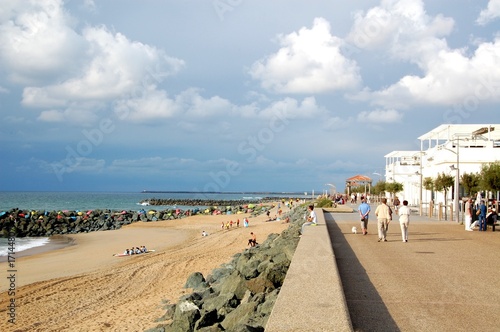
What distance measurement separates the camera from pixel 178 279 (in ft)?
48.5

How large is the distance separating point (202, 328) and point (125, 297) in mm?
6555

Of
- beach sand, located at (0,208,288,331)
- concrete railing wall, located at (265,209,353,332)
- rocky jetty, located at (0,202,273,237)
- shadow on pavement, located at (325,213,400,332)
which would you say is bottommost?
rocky jetty, located at (0,202,273,237)

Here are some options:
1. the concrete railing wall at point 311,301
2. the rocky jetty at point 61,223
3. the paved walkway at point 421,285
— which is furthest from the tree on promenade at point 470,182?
the rocky jetty at point 61,223

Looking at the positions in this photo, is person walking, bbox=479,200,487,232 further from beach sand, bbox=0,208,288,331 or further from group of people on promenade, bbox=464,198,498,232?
beach sand, bbox=0,208,288,331

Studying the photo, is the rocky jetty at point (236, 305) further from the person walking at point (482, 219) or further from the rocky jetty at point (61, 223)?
the rocky jetty at point (61, 223)

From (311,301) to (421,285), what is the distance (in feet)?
10.7

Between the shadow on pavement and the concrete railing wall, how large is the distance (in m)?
0.38

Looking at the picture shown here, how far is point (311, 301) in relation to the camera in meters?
5.09

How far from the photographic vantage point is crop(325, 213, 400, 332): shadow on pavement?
5445 millimetres

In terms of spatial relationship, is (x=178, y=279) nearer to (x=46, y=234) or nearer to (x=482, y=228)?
(x=482, y=228)

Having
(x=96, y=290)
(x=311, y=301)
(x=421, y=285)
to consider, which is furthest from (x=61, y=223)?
(x=311, y=301)

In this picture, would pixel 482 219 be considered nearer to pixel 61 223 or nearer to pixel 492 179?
pixel 492 179

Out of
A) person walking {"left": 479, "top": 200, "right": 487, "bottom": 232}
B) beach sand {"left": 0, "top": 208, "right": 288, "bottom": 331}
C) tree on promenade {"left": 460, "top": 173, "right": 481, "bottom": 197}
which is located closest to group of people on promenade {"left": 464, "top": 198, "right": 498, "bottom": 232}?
person walking {"left": 479, "top": 200, "right": 487, "bottom": 232}

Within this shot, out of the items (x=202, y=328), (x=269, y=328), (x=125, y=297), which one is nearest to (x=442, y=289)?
(x=202, y=328)
